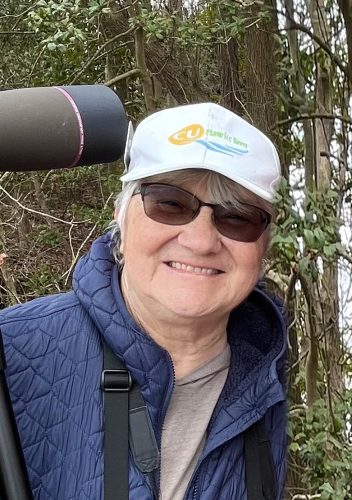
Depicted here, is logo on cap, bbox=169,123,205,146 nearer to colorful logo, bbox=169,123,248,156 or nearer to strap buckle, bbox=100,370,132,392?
colorful logo, bbox=169,123,248,156

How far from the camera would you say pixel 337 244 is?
1.45 meters

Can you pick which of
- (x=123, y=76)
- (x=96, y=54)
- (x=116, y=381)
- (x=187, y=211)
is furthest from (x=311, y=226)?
(x=96, y=54)

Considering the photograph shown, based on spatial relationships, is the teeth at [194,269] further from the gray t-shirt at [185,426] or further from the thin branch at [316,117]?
the thin branch at [316,117]

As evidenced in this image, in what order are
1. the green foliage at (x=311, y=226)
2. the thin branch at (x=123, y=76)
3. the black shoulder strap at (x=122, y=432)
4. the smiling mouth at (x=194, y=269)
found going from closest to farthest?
the black shoulder strap at (x=122, y=432) < the smiling mouth at (x=194, y=269) < the green foliage at (x=311, y=226) < the thin branch at (x=123, y=76)

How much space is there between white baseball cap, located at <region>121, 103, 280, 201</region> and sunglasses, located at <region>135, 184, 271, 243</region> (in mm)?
30

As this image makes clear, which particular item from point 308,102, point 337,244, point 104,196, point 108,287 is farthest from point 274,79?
point 104,196

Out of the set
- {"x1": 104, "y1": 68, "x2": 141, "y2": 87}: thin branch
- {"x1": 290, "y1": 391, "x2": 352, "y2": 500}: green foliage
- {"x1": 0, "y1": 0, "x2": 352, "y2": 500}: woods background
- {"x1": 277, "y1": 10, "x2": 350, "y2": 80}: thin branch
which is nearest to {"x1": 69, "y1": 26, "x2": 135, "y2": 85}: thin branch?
{"x1": 0, "y1": 0, "x2": 352, "y2": 500}: woods background

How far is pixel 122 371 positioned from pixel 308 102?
799 mm

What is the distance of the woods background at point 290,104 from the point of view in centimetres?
153

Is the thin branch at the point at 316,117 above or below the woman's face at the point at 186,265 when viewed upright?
above

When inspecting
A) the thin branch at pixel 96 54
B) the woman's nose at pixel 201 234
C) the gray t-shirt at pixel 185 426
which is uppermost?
the thin branch at pixel 96 54

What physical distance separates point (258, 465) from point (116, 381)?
0.26 m

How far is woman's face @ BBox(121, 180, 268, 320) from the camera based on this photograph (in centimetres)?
109

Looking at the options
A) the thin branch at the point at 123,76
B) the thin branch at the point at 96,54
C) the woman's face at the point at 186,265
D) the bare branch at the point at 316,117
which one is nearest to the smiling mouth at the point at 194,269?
the woman's face at the point at 186,265
